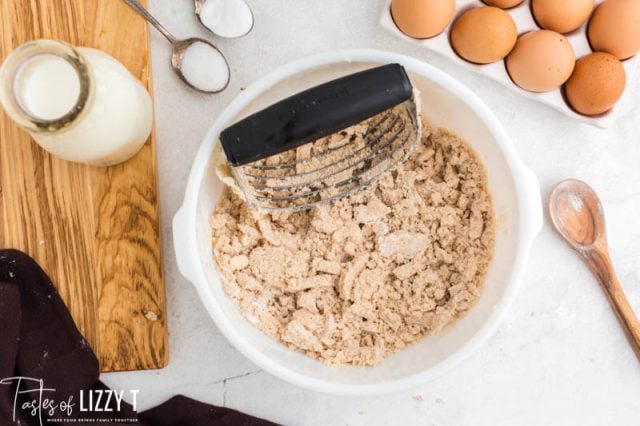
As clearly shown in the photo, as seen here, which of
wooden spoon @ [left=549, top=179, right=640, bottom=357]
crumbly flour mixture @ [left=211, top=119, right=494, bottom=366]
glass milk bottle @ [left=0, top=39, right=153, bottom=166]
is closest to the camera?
glass milk bottle @ [left=0, top=39, right=153, bottom=166]

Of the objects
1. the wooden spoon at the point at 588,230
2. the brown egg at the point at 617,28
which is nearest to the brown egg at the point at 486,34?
the brown egg at the point at 617,28

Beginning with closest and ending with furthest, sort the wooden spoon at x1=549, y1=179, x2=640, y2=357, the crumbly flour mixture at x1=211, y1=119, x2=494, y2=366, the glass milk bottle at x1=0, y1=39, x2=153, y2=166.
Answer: the glass milk bottle at x1=0, y1=39, x2=153, y2=166, the crumbly flour mixture at x1=211, y1=119, x2=494, y2=366, the wooden spoon at x1=549, y1=179, x2=640, y2=357

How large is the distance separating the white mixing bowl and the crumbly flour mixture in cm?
2

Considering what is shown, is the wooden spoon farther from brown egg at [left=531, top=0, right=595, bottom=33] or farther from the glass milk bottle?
the glass milk bottle

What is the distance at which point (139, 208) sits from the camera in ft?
2.93

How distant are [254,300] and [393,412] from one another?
0.29 meters

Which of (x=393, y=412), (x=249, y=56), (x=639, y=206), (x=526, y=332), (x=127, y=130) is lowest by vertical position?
(x=393, y=412)

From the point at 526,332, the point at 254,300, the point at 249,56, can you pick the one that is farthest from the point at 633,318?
the point at 249,56

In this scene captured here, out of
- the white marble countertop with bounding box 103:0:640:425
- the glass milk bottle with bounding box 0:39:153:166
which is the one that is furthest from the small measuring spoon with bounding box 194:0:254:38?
the glass milk bottle with bounding box 0:39:153:166

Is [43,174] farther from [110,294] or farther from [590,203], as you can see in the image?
[590,203]

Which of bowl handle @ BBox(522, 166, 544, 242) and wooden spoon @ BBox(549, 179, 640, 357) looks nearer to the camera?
bowl handle @ BBox(522, 166, 544, 242)

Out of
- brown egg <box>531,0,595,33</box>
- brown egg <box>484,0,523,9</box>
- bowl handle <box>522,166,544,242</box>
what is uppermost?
brown egg <box>484,0,523,9</box>

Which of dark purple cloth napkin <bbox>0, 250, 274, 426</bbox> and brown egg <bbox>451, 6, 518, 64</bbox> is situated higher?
brown egg <bbox>451, 6, 518, 64</bbox>

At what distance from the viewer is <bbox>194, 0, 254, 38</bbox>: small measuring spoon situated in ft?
2.98
